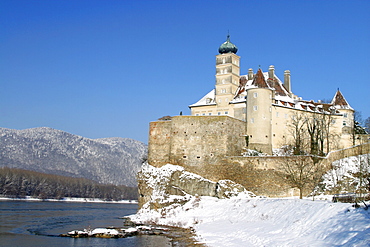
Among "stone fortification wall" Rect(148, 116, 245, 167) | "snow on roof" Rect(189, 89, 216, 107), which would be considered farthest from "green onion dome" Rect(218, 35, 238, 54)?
"stone fortification wall" Rect(148, 116, 245, 167)

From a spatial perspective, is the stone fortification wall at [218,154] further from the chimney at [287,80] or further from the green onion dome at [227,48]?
the chimney at [287,80]

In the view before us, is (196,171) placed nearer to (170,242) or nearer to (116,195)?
(170,242)

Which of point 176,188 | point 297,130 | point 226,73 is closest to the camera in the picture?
point 176,188

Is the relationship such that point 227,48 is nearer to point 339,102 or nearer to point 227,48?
point 227,48

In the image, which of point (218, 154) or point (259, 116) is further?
point (259, 116)

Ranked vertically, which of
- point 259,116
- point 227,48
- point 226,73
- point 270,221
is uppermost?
point 227,48

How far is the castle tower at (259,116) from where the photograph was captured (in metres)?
57.5

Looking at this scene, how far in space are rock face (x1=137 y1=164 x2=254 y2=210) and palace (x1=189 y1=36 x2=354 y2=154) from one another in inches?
376

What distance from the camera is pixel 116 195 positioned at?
15912cm

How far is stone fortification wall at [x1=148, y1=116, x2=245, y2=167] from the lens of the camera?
52.1m

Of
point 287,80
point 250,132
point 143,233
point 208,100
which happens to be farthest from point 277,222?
point 287,80

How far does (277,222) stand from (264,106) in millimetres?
30399

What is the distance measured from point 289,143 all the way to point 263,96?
27.6 ft

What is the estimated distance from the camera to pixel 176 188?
167 feet
